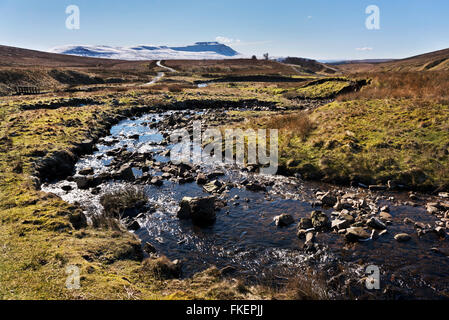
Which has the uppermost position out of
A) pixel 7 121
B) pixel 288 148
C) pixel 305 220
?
pixel 7 121

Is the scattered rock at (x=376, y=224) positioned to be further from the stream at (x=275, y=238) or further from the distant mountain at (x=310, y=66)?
the distant mountain at (x=310, y=66)

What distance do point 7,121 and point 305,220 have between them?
33.9 metres

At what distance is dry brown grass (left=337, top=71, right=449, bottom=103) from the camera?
26.4 meters

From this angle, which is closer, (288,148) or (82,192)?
(82,192)

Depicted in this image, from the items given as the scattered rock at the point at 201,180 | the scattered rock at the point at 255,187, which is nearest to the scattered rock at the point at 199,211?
the scattered rock at the point at 255,187

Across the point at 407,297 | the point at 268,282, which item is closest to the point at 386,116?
the point at 407,297

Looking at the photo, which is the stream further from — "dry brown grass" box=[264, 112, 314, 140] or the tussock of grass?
"dry brown grass" box=[264, 112, 314, 140]

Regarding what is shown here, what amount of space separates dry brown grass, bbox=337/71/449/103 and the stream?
17525 mm

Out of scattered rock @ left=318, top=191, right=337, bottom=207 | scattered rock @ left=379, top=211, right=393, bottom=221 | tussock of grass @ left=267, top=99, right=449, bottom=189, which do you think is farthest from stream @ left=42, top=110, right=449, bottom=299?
tussock of grass @ left=267, top=99, right=449, bottom=189

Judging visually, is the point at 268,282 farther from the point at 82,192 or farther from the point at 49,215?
the point at 82,192

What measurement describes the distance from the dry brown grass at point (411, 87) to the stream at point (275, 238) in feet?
57.5

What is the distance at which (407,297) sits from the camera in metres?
8.66

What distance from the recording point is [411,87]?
3083 cm

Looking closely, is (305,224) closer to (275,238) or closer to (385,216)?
(275,238)
